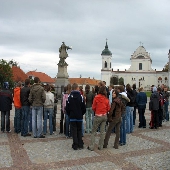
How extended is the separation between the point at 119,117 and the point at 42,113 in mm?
2864

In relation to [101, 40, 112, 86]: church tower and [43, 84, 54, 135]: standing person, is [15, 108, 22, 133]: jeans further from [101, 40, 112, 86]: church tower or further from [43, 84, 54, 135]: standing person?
[101, 40, 112, 86]: church tower

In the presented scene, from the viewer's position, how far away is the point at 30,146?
7348mm

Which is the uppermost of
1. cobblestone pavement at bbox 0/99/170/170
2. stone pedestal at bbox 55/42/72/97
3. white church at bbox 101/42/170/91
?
white church at bbox 101/42/170/91

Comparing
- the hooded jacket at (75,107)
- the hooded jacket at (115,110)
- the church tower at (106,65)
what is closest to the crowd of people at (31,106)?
the hooded jacket at (75,107)

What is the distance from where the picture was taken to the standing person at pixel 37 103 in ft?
27.7

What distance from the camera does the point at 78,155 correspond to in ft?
21.4

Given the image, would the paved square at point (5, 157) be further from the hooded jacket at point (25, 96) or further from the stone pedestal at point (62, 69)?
the stone pedestal at point (62, 69)

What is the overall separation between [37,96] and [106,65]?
9501cm

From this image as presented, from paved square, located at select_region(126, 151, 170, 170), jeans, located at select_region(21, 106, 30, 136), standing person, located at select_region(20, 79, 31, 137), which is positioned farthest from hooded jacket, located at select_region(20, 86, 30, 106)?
paved square, located at select_region(126, 151, 170, 170)

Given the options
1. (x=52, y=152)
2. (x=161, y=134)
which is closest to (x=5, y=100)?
(x=52, y=152)

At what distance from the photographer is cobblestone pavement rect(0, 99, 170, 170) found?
18.6 feet

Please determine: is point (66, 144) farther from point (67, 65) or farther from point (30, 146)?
point (67, 65)

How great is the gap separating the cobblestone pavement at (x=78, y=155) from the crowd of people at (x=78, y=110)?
0.37 metres

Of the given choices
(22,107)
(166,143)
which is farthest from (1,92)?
(166,143)
